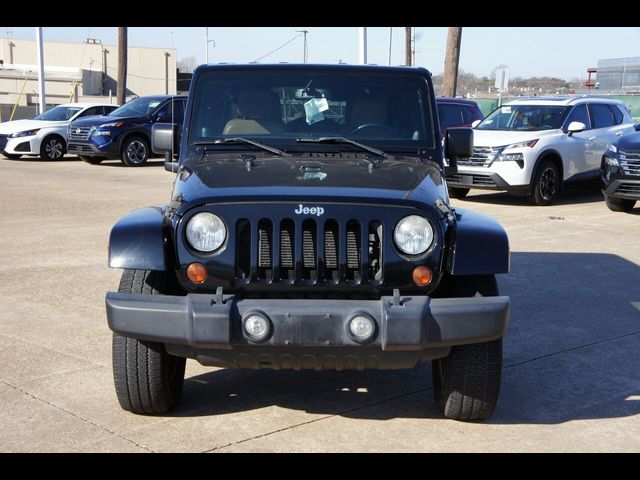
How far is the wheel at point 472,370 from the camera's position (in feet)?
14.6

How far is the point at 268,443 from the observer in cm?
436

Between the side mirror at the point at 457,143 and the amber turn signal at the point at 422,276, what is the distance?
1.73m

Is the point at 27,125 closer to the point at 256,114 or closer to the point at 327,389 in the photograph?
the point at 256,114

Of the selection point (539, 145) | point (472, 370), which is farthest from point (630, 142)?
point (472, 370)

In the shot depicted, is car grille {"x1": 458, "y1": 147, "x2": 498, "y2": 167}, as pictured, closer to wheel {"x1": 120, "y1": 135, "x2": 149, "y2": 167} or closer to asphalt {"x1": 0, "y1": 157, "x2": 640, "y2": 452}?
asphalt {"x1": 0, "y1": 157, "x2": 640, "y2": 452}

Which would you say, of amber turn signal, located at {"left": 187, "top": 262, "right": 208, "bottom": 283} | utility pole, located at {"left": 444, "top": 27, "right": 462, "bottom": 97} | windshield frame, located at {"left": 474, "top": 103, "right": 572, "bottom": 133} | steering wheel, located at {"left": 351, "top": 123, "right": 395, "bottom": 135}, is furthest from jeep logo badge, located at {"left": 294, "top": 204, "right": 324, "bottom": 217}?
utility pole, located at {"left": 444, "top": 27, "right": 462, "bottom": 97}

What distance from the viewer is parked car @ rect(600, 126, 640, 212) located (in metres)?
12.6

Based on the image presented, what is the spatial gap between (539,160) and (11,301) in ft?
30.6

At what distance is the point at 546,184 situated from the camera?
47.2ft

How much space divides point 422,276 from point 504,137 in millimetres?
10462

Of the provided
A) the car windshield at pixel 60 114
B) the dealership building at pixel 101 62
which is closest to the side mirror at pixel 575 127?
the car windshield at pixel 60 114

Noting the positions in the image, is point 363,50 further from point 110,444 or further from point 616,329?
point 110,444

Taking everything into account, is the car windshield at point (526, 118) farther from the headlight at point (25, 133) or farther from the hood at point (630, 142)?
the headlight at point (25, 133)

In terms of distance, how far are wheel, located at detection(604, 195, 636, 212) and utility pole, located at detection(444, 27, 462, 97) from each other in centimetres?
1392
